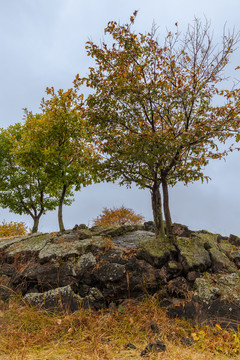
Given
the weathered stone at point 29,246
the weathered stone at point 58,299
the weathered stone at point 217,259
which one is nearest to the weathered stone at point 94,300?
the weathered stone at point 58,299

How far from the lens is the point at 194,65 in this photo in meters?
11.3

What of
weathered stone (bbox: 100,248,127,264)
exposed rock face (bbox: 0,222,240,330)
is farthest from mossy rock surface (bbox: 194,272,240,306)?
weathered stone (bbox: 100,248,127,264)

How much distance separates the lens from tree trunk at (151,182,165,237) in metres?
11.7

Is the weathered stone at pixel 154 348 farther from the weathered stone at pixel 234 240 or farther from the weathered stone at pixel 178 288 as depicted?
the weathered stone at pixel 234 240

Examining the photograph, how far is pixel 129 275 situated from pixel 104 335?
2196 millimetres

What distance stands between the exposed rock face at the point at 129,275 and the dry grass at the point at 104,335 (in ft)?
1.55

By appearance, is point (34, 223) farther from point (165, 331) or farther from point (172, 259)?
point (165, 331)

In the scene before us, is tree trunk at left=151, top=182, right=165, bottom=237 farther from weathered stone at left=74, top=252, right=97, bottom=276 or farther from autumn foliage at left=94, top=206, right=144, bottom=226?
autumn foliage at left=94, top=206, right=144, bottom=226

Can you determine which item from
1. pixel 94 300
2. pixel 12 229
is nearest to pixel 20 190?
pixel 12 229

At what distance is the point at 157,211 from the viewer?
11.9 metres

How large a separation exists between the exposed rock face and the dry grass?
47cm

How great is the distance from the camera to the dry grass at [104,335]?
645cm

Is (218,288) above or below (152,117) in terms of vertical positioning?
below

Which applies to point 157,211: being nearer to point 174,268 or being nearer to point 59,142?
point 174,268
